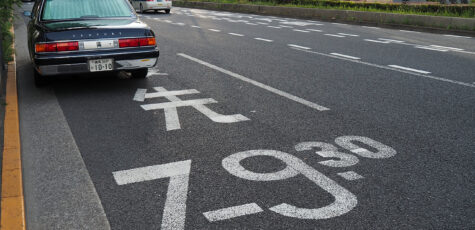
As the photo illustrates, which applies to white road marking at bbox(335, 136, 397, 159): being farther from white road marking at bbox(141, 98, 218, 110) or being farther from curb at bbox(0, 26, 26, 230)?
curb at bbox(0, 26, 26, 230)

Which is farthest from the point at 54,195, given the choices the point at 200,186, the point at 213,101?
the point at 213,101

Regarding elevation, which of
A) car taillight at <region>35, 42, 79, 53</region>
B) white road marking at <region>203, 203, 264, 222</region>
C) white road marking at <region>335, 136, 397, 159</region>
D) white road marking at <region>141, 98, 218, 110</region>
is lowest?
white road marking at <region>203, 203, 264, 222</region>

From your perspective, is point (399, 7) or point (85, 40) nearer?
point (85, 40)

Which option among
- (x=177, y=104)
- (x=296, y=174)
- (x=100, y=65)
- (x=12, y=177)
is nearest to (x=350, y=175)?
(x=296, y=174)

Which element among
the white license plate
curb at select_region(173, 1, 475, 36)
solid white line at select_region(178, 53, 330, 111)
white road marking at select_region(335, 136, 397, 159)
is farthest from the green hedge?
the white license plate

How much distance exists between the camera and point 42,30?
6305 millimetres

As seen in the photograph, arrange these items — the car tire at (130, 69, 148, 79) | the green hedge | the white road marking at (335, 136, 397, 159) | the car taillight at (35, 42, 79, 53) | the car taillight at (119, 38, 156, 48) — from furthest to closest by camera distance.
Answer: the green hedge, the car tire at (130, 69, 148, 79), the car taillight at (119, 38, 156, 48), the car taillight at (35, 42, 79, 53), the white road marking at (335, 136, 397, 159)

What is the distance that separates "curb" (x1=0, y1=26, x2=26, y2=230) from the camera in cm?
308

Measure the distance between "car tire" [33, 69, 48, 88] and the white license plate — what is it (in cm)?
109

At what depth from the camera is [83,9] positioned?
724cm

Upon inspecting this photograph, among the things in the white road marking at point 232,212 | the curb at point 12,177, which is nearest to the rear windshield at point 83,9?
the curb at point 12,177

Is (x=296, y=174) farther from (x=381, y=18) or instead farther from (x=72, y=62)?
(x=381, y=18)

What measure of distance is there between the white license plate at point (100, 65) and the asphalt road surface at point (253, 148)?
1.40 feet

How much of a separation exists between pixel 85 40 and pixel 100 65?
38 cm
